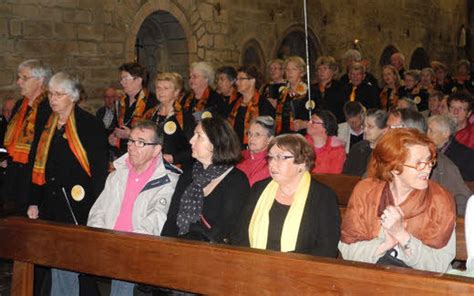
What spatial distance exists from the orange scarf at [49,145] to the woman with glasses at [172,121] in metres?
0.84

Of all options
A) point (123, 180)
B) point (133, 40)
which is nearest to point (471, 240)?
point (123, 180)

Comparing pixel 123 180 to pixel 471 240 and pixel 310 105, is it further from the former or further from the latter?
pixel 310 105

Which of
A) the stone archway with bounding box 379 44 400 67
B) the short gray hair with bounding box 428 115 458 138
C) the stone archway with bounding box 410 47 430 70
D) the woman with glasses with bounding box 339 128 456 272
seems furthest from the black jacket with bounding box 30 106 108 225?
the stone archway with bounding box 410 47 430 70

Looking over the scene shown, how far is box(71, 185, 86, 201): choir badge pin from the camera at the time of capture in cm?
444

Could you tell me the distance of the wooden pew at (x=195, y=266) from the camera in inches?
104

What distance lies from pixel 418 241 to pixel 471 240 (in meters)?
0.22

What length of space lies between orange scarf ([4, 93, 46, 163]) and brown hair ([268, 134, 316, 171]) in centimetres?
196

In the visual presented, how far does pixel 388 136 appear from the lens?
3439 millimetres

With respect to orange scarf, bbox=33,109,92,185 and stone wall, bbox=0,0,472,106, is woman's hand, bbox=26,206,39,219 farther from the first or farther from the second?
stone wall, bbox=0,0,472,106

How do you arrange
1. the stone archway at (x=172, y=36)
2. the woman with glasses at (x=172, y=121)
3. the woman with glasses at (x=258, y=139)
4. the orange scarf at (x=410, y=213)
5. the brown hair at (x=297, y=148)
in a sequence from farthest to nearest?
the stone archway at (x=172, y=36) < the woman with glasses at (x=172, y=121) < the woman with glasses at (x=258, y=139) < the brown hair at (x=297, y=148) < the orange scarf at (x=410, y=213)

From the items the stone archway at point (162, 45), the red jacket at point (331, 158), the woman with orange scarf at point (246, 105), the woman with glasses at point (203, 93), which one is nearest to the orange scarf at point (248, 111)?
the woman with orange scarf at point (246, 105)

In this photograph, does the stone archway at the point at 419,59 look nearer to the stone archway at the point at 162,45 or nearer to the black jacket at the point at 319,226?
the stone archway at the point at 162,45

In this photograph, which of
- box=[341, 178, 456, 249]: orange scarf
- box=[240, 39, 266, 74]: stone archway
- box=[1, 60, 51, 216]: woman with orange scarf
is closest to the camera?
box=[341, 178, 456, 249]: orange scarf

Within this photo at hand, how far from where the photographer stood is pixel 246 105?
6.69 metres
